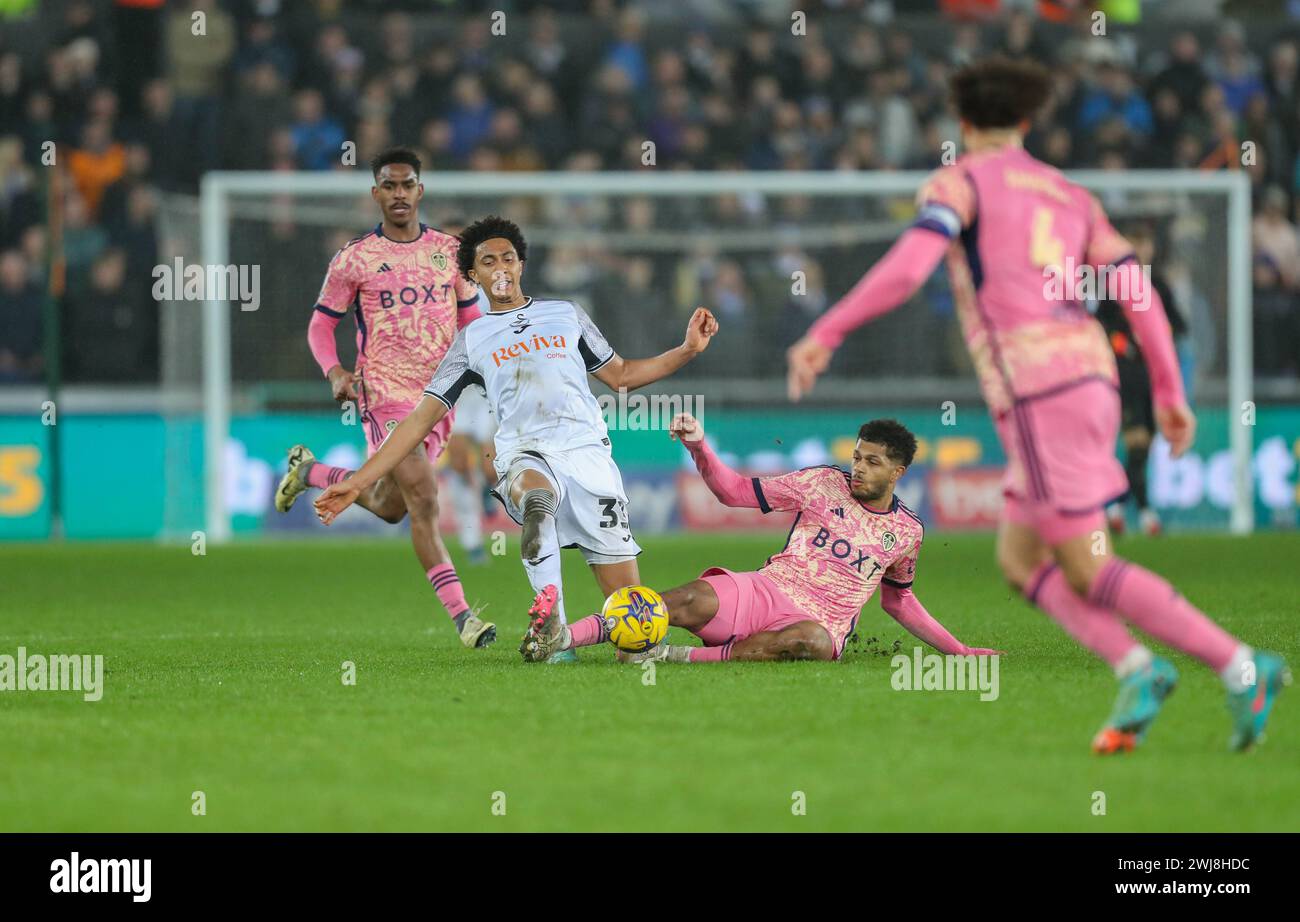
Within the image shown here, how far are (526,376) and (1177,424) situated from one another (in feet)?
11.0

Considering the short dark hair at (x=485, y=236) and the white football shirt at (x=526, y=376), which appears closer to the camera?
the white football shirt at (x=526, y=376)

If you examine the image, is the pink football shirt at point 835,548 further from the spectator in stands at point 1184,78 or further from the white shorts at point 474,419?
the spectator in stands at point 1184,78

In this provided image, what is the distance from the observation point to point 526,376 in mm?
8484

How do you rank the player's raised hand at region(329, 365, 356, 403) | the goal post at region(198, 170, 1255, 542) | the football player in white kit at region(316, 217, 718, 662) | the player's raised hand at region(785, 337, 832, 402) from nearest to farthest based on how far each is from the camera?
the player's raised hand at region(785, 337, 832, 402), the football player in white kit at region(316, 217, 718, 662), the player's raised hand at region(329, 365, 356, 403), the goal post at region(198, 170, 1255, 542)

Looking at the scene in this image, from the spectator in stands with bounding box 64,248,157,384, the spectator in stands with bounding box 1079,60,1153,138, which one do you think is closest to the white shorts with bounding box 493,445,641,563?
the spectator in stands with bounding box 64,248,157,384

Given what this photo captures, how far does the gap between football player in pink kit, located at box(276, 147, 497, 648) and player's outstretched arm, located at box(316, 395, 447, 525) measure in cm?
155

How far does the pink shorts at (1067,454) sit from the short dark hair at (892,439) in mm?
2547

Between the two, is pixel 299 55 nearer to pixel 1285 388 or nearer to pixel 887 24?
pixel 887 24

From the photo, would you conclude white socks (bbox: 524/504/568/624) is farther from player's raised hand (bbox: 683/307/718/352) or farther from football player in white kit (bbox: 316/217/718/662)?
player's raised hand (bbox: 683/307/718/352)

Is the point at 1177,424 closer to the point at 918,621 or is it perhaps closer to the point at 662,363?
the point at 918,621

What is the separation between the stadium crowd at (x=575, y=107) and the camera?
19.9 meters

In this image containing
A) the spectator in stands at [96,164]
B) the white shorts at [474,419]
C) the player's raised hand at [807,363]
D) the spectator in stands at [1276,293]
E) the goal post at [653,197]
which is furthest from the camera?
the spectator in stands at [1276,293]

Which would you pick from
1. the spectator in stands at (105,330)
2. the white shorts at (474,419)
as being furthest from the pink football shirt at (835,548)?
the spectator in stands at (105,330)

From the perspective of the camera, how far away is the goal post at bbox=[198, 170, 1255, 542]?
18.1m
